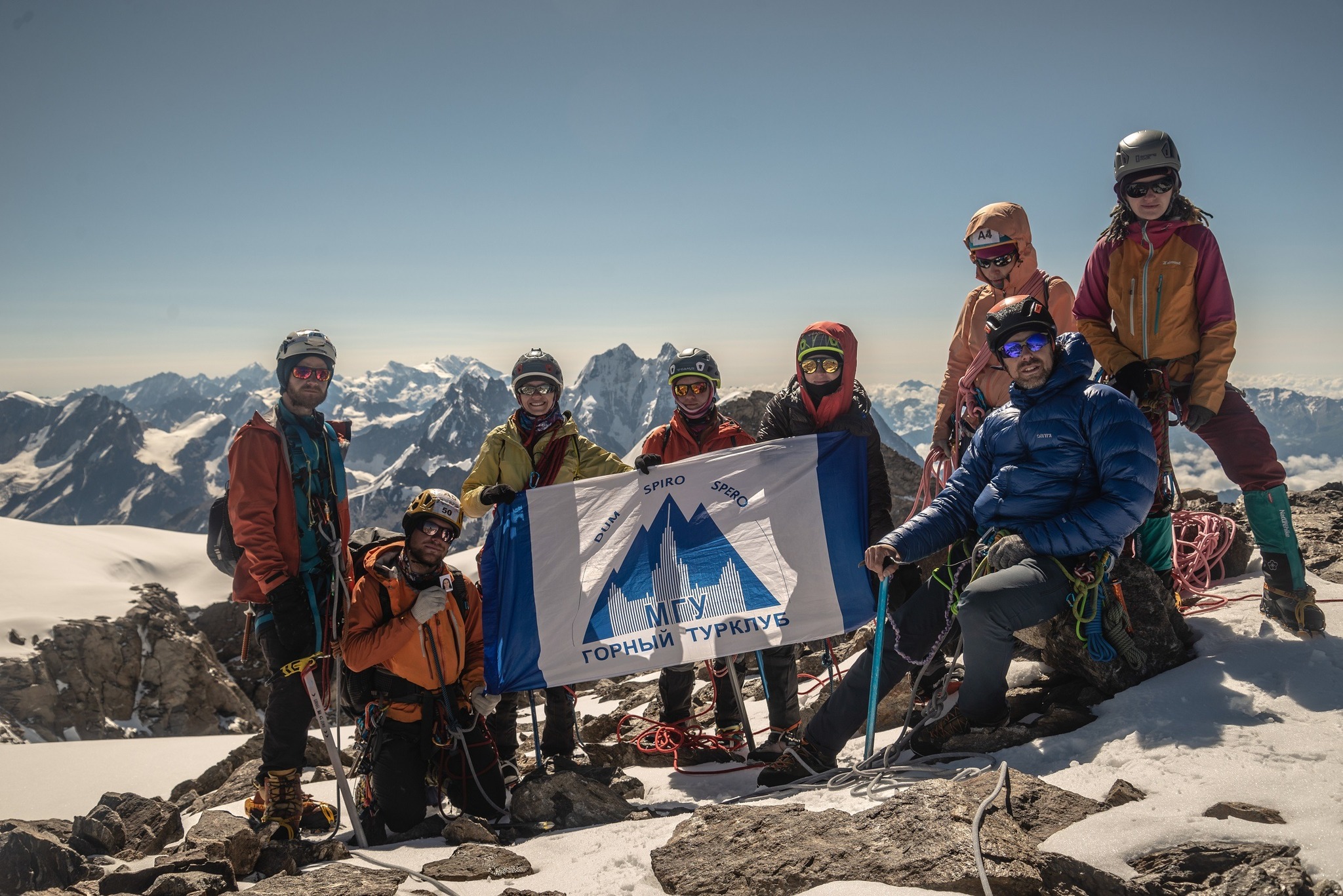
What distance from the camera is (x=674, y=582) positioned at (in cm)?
666

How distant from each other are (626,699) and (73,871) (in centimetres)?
676

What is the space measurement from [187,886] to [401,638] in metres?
2.03

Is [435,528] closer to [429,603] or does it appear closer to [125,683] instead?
[429,603]

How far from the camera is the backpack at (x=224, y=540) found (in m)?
6.06

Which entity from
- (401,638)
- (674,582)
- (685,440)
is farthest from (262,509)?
(685,440)

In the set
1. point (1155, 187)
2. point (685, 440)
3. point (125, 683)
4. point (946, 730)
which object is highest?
point (1155, 187)

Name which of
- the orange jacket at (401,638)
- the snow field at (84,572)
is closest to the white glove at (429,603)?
the orange jacket at (401,638)

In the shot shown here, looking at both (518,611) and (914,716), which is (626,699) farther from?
(914,716)

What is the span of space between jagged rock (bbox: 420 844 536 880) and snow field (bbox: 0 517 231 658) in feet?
74.5

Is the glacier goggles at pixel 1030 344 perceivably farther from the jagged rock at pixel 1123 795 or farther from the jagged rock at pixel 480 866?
the jagged rock at pixel 480 866

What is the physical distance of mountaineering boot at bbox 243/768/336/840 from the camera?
5.93 metres

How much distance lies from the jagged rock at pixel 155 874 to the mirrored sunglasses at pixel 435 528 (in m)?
2.51

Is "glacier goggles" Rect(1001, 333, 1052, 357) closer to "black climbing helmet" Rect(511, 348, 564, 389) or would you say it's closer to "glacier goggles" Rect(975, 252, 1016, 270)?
"glacier goggles" Rect(975, 252, 1016, 270)

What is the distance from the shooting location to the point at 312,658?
5.93 m
